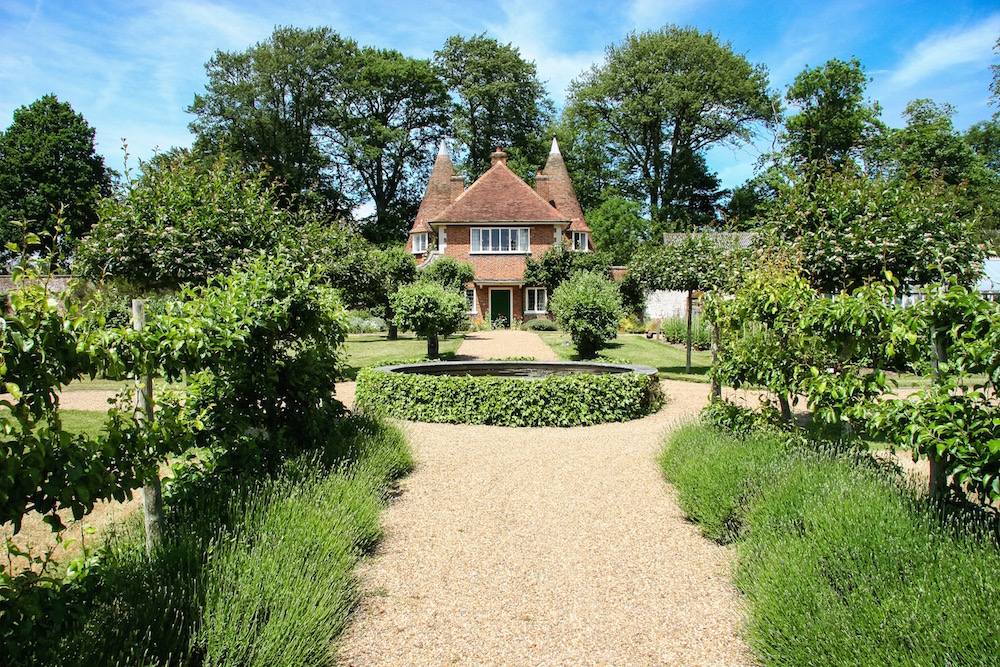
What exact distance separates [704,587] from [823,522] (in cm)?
98

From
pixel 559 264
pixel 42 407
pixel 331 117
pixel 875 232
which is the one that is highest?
pixel 331 117

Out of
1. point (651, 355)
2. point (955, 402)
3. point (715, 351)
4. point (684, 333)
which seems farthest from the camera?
point (684, 333)

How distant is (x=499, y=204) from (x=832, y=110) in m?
23.4

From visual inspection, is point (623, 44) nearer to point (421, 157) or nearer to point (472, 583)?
point (421, 157)

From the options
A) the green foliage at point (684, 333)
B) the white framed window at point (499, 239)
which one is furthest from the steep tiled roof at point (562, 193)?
the green foliage at point (684, 333)

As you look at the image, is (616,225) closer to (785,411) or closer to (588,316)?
(588,316)

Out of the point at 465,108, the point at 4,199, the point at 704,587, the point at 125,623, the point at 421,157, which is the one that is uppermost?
the point at 465,108

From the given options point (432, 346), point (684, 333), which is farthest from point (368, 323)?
point (684, 333)

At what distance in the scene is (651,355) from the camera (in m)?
21.2

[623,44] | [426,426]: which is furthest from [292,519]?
[623,44]

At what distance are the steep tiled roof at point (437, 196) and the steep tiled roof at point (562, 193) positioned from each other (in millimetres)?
6685

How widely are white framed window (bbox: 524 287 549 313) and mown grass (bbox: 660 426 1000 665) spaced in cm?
2976

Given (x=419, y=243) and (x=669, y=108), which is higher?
(x=669, y=108)

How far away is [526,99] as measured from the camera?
5034 cm
